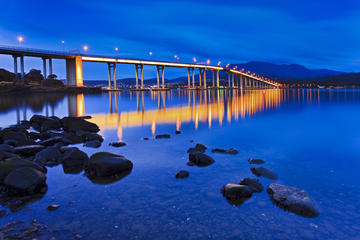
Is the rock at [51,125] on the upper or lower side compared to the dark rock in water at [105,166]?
upper

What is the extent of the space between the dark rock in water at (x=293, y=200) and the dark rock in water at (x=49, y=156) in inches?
319

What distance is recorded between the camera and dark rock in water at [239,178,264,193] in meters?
7.46

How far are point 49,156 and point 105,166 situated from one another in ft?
10.6

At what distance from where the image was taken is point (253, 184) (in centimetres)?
767

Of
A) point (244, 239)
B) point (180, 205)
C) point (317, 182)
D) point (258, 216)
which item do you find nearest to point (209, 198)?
point (180, 205)

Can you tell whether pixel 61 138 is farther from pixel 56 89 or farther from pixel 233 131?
pixel 56 89

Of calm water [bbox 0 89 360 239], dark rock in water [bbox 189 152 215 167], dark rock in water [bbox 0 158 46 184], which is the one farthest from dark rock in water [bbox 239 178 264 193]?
dark rock in water [bbox 0 158 46 184]

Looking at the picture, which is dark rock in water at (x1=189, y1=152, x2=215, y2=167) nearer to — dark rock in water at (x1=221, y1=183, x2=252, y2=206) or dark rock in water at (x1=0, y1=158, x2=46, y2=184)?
dark rock in water at (x1=221, y1=183, x2=252, y2=206)

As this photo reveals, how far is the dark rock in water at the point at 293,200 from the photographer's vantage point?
6250mm

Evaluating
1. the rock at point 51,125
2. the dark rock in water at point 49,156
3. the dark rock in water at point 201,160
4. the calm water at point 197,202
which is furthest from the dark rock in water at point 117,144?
the rock at point 51,125

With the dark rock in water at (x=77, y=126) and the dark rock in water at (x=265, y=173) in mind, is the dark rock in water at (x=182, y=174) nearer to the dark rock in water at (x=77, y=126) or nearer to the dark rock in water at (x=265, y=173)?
the dark rock in water at (x=265, y=173)

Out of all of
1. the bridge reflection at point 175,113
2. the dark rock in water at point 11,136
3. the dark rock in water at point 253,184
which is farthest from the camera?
the bridge reflection at point 175,113

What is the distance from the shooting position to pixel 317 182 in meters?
8.26

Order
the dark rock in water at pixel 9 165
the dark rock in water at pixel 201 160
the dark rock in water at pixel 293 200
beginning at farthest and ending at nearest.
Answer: the dark rock in water at pixel 201 160, the dark rock in water at pixel 9 165, the dark rock in water at pixel 293 200
